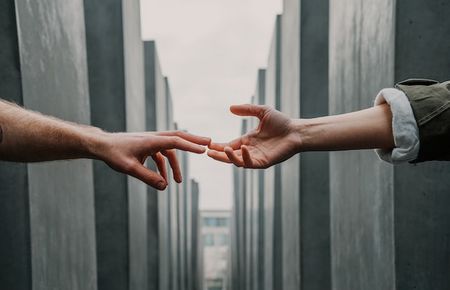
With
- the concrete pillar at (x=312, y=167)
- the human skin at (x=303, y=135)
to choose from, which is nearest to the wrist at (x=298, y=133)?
the human skin at (x=303, y=135)

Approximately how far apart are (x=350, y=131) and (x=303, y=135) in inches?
10.4

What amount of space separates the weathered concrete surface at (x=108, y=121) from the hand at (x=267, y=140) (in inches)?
193

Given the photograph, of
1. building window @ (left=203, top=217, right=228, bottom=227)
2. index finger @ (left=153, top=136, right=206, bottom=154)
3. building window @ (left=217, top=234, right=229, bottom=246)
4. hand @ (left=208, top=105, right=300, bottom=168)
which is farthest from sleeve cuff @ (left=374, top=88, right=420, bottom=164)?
building window @ (left=203, top=217, right=228, bottom=227)

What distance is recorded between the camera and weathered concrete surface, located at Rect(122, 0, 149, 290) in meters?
8.00

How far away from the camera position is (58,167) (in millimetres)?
4379

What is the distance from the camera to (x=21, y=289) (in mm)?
3508

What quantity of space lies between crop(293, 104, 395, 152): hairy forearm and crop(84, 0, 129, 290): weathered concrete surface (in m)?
5.12

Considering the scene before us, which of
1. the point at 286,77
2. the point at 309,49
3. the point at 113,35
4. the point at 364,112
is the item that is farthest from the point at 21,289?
the point at 286,77

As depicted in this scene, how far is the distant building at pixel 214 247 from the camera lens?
182 ft

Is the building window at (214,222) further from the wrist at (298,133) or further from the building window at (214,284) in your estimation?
the wrist at (298,133)

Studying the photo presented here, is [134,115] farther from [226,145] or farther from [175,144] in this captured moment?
[175,144]

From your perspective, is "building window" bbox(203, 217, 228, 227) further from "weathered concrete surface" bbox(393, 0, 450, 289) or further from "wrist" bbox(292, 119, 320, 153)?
"wrist" bbox(292, 119, 320, 153)

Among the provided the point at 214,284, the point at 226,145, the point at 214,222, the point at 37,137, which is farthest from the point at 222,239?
the point at 37,137

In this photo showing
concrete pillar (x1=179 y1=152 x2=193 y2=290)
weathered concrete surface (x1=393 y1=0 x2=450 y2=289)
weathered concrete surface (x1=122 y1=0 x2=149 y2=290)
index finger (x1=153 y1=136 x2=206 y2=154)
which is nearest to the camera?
index finger (x1=153 y1=136 x2=206 y2=154)
